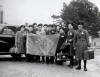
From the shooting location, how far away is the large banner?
11.9 metres

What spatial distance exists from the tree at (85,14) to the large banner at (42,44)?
38.8 m

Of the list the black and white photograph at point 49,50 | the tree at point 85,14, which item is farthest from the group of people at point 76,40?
the tree at point 85,14

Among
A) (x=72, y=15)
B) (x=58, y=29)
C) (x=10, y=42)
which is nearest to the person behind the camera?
(x=58, y=29)

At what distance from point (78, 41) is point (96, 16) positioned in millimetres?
43051

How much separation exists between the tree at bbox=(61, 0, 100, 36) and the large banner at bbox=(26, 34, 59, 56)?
127 ft

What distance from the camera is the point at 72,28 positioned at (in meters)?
11.3

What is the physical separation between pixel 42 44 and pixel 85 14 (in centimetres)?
4047

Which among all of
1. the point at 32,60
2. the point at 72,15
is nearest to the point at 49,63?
the point at 32,60

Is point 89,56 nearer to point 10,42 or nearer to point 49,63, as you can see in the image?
point 49,63

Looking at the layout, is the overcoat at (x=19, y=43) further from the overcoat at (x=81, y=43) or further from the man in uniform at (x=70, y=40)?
the overcoat at (x=81, y=43)

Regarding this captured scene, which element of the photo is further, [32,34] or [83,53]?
[32,34]

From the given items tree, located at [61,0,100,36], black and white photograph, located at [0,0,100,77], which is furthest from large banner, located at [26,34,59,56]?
tree, located at [61,0,100,36]

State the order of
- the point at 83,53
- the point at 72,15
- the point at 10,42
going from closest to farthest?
the point at 83,53
the point at 10,42
the point at 72,15

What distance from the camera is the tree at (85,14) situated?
51562 millimetres
